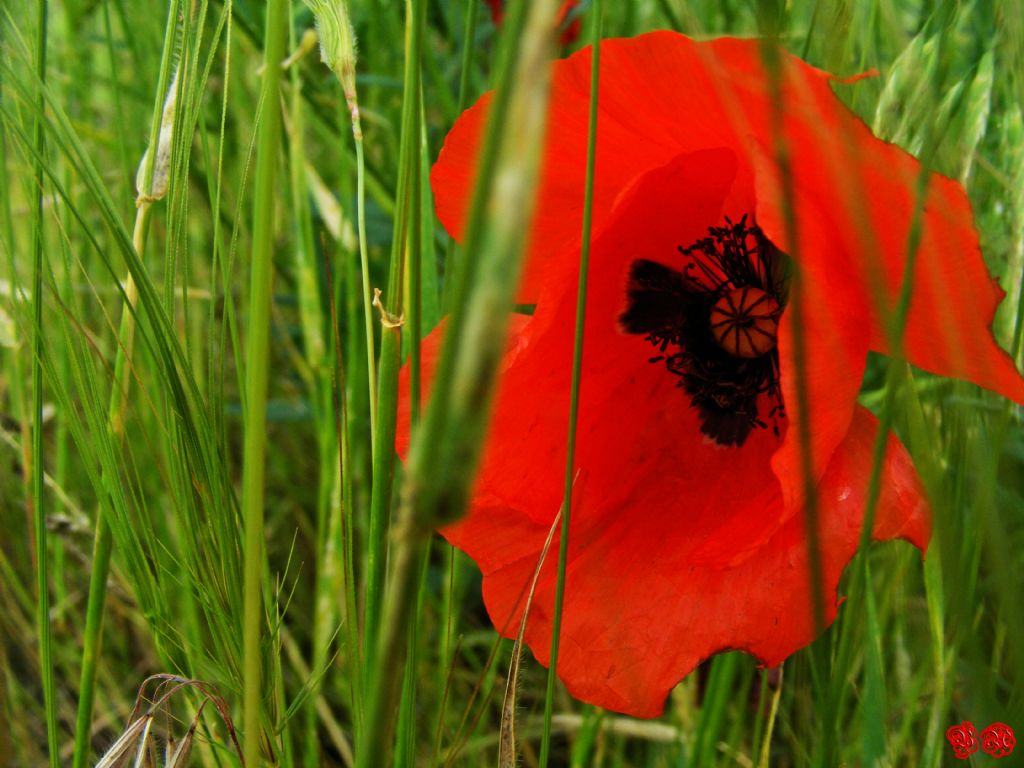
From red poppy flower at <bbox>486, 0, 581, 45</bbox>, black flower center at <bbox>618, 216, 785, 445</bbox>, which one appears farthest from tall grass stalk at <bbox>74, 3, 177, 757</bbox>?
red poppy flower at <bbox>486, 0, 581, 45</bbox>

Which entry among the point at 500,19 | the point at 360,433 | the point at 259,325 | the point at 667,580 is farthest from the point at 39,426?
the point at 500,19

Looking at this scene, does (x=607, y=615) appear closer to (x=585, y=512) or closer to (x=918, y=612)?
(x=585, y=512)

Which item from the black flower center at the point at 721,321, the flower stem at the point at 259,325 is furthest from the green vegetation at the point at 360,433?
the black flower center at the point at 721,321

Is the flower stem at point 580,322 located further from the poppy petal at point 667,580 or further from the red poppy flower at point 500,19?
the red poppy flower at point 500,19

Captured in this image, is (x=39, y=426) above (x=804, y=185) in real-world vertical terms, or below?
below

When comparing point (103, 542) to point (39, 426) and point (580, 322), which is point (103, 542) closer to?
point (39, 426)

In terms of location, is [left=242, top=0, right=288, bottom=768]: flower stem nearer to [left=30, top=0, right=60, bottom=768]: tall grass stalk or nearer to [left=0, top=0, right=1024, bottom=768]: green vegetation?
[left=0, top=0, right=1024, bottom=768]: green vegetation

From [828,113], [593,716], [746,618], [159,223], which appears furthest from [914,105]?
[159,223]
